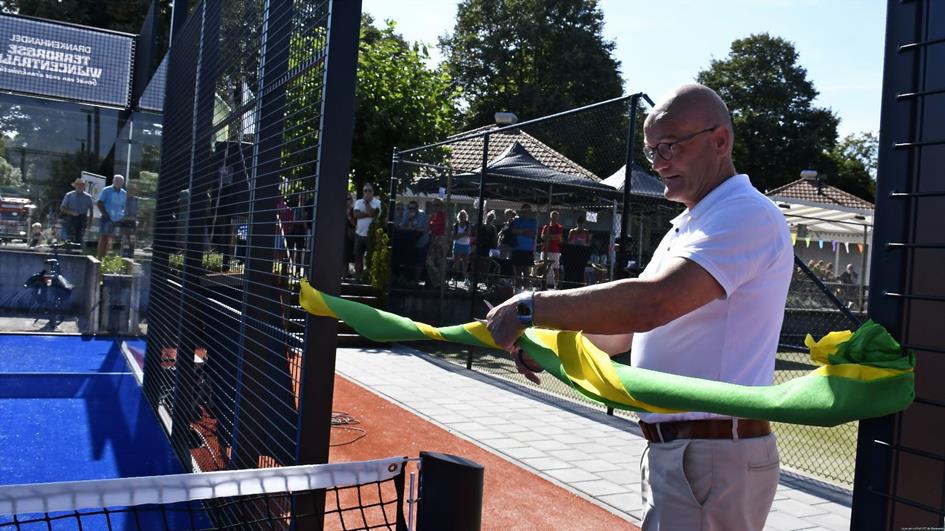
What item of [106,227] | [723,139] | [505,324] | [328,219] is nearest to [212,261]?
[328,219]

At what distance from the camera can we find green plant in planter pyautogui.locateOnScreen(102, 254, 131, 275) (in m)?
12.0

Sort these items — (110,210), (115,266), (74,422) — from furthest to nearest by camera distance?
(110,210) → (115,266) → (74,422)

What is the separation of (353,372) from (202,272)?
5.10 m

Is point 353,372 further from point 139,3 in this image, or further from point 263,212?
point 139,3

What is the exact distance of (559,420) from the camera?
25.6 ft

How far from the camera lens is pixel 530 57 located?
45094 millimetres

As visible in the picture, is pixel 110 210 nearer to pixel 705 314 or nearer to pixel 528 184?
pixel 528 184

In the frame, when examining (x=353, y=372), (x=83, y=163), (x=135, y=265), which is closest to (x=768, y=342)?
(x=353, y=372)

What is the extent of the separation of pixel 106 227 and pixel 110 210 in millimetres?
316

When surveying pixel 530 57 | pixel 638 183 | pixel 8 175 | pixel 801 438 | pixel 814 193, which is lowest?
pixel 801 438

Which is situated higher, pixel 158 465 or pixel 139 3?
pixel 139 3

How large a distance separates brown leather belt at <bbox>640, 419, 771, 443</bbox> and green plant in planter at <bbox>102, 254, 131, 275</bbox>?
11359 mm

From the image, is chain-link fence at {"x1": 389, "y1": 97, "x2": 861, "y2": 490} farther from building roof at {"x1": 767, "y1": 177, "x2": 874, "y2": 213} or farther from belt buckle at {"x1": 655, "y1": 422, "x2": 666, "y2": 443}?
building roof at {"x1": 767, "y1": 177, "x2": 874, "y2": 213}

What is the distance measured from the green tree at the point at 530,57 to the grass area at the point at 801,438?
32.4m
